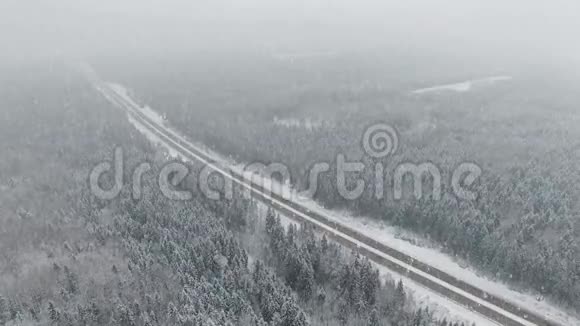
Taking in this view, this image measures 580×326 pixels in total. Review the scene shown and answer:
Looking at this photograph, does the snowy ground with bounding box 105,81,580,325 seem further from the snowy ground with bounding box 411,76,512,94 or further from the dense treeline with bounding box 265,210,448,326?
the snowy ground with bounding box 411,76,512,94

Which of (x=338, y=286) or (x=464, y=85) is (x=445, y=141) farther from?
(x=464, y=85)

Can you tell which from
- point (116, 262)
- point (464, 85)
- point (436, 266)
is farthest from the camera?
point (464, 85)

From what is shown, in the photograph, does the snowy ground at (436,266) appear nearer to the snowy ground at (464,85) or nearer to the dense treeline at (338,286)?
the dense treeline at (338,286)

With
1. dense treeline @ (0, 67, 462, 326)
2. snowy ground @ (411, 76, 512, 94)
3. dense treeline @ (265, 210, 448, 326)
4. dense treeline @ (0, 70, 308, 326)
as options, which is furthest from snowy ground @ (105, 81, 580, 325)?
snowy ground @ (411, 76, 512, 94)

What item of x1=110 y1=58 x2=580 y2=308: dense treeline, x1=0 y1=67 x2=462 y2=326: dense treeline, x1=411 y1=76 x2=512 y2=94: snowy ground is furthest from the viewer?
x1=411 y1=76 x2=512 y2=94: snowy ground

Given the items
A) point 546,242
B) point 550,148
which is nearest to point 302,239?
point 546,242

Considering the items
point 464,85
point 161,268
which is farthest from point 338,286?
point 464,85

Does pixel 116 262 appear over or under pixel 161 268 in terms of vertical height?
over

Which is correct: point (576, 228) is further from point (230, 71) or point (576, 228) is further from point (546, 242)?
point (230, 71)
